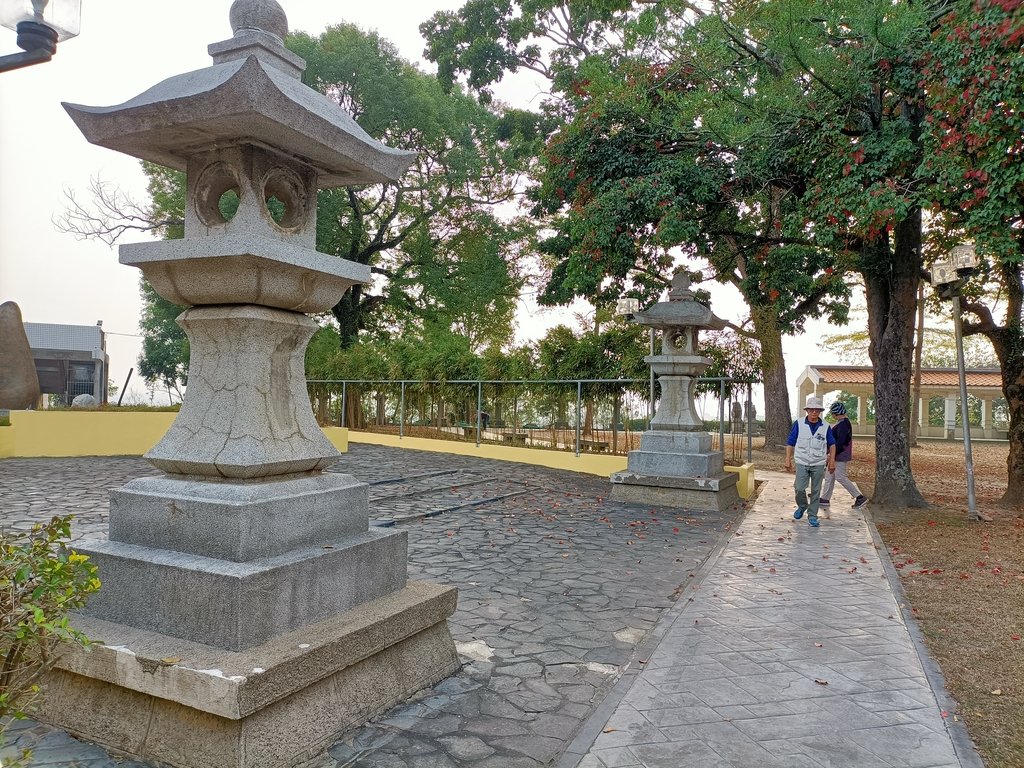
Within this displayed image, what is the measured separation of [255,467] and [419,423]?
1540 cm

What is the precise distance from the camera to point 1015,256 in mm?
6895

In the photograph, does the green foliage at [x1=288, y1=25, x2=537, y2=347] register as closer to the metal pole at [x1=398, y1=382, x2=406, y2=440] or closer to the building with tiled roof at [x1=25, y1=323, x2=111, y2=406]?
the metal pole at [x1=398, y1=382, x2=406, y2=440]

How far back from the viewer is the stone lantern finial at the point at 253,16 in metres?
3.24

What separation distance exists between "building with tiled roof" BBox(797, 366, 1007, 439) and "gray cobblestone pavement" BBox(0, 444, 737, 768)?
23.7m

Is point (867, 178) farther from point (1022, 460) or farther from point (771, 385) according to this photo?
point (771, 385)

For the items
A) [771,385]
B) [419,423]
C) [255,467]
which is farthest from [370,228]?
[255,467]

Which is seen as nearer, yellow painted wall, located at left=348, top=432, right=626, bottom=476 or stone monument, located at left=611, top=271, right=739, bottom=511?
stone monument, located at left=611, top=271, right=739, bottom=511

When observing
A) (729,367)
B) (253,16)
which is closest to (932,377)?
(729,367)

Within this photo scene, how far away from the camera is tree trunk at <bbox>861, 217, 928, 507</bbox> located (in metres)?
10.1

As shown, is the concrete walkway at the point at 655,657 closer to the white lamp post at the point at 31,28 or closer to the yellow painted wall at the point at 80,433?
the white lamp post at the point at 31,28

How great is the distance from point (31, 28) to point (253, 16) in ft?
3.42

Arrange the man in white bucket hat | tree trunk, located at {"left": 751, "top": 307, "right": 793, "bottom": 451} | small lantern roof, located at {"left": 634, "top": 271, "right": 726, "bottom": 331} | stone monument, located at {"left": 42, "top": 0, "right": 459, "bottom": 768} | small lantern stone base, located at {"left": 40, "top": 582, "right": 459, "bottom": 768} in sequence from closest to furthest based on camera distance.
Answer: small lantern stone base, located at {"left": 40, "top": 582, "right": 459, "bottom": 768}, stone monument, located at {"left": 42, "top": 0, "right": 459, "bottom": 768}, the man in white bucket hat, small lantern roof, located at {"left": 634, "top": 271, "right": 726, "bottom": 331}, tree trunk, located at {"left": 751, "top": 307, "right": 793, "bottom": 451}

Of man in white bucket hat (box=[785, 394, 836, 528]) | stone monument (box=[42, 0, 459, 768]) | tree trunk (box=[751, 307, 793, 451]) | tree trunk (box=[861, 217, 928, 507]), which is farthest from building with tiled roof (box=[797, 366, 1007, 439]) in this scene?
stone monument (box=[42, 0, 459, 768])

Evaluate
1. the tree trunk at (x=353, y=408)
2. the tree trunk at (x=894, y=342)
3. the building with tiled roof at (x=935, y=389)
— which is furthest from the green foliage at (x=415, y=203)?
the building with tiled roof at (x=935, y=389)
